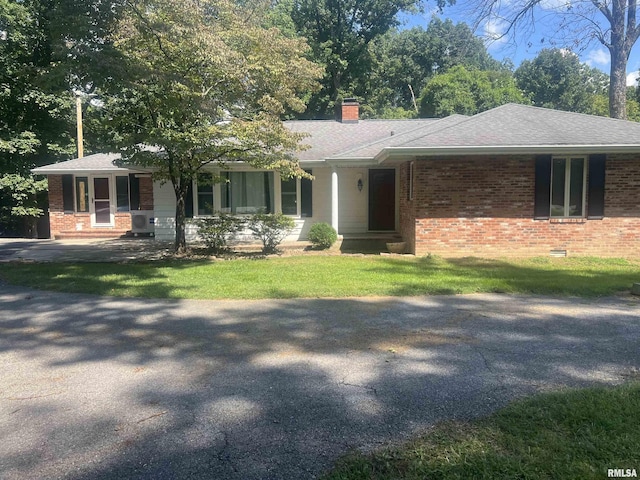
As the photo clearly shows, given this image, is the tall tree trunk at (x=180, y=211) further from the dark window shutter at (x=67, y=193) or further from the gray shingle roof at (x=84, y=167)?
the dark window shutter at (x=67, y=193)

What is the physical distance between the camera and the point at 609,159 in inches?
460

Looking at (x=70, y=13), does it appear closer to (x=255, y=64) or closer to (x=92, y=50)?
(x=92, y=50)

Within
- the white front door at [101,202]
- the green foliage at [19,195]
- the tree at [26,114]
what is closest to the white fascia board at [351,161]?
the white front door at [101,202]

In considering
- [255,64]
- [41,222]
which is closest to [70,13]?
[255,64]

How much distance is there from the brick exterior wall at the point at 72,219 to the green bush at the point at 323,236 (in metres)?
8.67

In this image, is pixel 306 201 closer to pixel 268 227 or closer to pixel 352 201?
pixel 352 201

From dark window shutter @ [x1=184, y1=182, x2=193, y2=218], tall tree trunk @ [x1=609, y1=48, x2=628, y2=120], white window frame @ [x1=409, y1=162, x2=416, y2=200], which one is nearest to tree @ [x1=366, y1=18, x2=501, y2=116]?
tall tree trunk @ [x1=609, y1=48, x2=628, y2=120]

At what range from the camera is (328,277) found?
9.23m

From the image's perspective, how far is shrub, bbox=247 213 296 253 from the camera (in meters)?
14.0

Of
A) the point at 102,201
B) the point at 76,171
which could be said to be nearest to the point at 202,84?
the point at 76,171

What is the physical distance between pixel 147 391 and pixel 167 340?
1.54 metres

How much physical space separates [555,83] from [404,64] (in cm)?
2102

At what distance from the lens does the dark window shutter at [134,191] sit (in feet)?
62.6

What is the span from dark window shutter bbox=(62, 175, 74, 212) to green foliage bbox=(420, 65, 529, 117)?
84.8 feet
